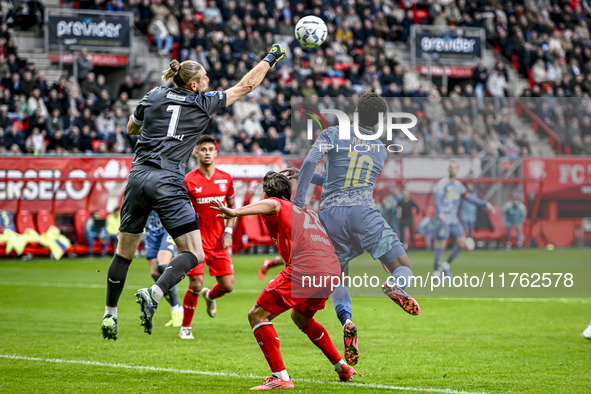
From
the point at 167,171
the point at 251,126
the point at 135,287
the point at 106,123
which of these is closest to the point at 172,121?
the point at 167,171

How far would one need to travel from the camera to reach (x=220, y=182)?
974 cm

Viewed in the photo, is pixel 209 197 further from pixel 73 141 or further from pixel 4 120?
pixel 4 120

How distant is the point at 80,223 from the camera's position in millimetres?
19828

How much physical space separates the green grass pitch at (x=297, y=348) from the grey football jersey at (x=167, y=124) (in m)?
2.03

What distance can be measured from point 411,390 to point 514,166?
16663 millimetres

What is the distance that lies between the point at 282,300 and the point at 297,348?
2.51m

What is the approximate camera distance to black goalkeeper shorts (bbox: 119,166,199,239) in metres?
6.70

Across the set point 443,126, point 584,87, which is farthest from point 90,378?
point 584,87

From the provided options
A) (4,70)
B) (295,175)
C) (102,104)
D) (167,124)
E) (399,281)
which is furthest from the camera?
(102,104)

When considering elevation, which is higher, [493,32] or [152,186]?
[493,32]

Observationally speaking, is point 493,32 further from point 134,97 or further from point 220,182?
point 220,182

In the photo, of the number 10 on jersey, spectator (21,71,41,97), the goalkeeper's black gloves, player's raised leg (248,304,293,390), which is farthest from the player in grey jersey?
spectator (21,71,41,97)

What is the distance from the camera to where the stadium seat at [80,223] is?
19797 millimetres

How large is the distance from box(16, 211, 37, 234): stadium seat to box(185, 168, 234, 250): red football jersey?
35.7 feet
